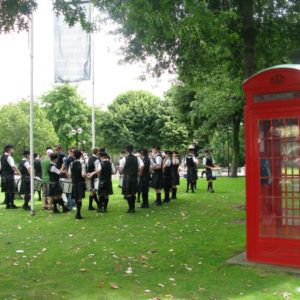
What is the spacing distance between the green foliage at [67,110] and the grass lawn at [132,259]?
40.7m

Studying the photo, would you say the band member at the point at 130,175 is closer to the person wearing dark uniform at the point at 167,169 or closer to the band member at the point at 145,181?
the band member at the point at 145,181

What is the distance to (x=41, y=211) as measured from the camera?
44.6ft

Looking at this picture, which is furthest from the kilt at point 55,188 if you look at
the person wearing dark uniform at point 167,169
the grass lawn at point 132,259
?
the person wearing dark uniform at point 167,169

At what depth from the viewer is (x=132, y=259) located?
23.6 ft

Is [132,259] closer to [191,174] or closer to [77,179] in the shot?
[77,179]

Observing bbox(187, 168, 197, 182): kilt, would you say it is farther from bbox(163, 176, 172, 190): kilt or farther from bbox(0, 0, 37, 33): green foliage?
bbox(0, 0, 37, 33): green foliage

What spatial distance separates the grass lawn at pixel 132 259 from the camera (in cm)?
540

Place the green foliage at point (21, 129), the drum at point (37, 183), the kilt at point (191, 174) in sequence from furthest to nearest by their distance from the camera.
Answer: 1. the green foliage at point (21, 129)
2. the kilt at point (191, 174)
3. the drum at point (37, 183)

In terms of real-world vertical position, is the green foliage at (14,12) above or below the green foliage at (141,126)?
below

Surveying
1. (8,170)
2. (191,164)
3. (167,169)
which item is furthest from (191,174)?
(8,170)

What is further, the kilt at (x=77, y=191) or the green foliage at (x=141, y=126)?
the green foliage at (x=141, y=126)

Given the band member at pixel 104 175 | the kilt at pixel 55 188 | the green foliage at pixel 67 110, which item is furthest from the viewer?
the green foliage at pixel 67 110

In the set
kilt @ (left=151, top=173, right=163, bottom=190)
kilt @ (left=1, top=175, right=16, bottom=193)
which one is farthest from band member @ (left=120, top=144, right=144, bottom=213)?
kilt @ (left=1, top=175, right=16, bottom=193)

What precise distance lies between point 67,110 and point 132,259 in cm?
4705
